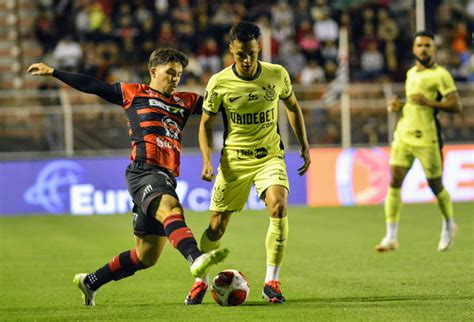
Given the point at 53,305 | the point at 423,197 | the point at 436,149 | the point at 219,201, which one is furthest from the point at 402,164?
the point at 423,197

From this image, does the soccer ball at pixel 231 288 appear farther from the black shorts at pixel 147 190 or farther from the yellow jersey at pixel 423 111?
the yellow jersey at pixel 423 111

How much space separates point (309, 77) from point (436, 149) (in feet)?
36.3

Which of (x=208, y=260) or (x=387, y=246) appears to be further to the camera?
(x=387, y=246)

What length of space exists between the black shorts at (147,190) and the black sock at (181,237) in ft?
0.89

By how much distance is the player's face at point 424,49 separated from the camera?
11836mm

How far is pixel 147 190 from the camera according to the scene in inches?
299

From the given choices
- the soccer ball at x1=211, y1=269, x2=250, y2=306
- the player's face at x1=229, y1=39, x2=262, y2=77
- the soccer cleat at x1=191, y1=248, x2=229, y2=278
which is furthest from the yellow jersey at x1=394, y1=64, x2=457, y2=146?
the soccer cleat at x1=191, y1=248, x2=229, y2=278

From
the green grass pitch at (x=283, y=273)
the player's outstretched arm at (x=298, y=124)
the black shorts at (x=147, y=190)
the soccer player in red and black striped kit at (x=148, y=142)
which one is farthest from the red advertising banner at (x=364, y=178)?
the black shorts at (x=147, y=190)

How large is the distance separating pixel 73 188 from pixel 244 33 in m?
12.0

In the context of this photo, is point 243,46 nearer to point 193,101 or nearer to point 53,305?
point 193,101

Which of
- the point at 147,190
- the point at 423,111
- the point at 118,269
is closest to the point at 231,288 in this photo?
the point at 118,269

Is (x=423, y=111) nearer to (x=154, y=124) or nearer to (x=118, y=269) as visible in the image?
(x=154, y=124)

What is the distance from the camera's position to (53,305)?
8.28 meters

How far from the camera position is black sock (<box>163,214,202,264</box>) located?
7008mm
